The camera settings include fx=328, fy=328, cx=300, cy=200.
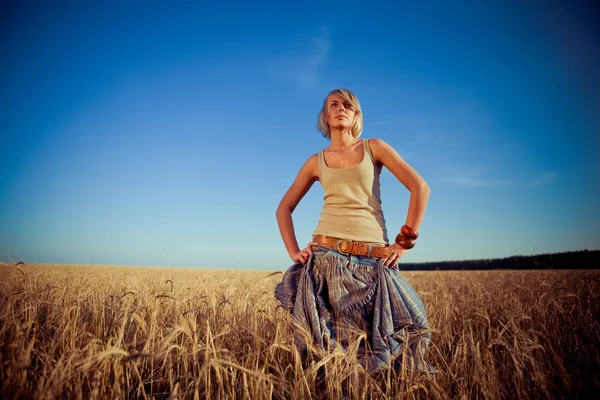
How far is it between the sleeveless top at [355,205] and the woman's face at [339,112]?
9.9 inches

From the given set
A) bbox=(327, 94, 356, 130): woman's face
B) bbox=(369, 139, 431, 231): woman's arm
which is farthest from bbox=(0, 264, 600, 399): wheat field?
bbox=(327, 94, 356, 130): woman's face

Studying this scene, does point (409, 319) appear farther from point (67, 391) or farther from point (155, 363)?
point (67, 391)

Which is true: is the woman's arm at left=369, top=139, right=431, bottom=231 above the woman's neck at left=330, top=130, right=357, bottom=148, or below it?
below

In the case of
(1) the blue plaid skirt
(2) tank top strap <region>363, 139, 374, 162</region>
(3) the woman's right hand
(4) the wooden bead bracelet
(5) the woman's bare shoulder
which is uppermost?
(2) tank top strap <region>363, 139, 374, 162</region>

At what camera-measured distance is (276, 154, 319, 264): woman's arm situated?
2.80m

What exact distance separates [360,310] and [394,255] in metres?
0.45

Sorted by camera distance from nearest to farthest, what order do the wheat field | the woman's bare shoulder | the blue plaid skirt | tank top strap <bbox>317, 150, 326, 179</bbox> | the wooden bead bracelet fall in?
the wheat field
the blue plaid skirt
the wooden bead bracelet
tank top strap <bbox>317, 150, 326, 179</bbox>
the woman's bare shoulder

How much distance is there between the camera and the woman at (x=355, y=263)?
2.15 meters

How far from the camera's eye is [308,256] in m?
2.52

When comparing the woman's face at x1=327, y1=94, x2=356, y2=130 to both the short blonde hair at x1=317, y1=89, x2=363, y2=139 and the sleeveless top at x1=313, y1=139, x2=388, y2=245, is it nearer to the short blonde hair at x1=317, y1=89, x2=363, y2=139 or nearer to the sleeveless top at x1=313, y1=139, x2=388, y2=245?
the short blonde hair at x1=317, y1=89, x2=363, y2=139

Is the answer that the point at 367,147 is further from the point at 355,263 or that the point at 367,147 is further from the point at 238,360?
the point at 238,360

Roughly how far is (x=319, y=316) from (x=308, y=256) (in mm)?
452

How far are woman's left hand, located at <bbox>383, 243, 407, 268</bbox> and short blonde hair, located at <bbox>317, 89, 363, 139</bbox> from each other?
39.1 inches

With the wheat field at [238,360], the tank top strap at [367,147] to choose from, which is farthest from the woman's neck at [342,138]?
the wheat field at [238,360]
